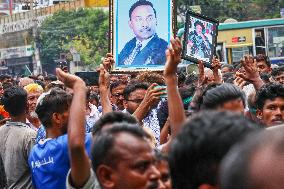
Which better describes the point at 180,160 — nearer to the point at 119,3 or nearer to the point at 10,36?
the point at 119,3

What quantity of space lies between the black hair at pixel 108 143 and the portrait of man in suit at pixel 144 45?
3.80 m

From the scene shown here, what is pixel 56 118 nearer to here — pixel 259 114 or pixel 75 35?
pixel 259 114

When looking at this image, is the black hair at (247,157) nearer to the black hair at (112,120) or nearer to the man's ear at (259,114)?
the black hair at (112,120)

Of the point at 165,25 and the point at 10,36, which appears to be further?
the point at 10,36

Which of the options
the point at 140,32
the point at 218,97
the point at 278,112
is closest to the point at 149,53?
the point at 140,32

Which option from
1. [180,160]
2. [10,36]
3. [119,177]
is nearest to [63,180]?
[119,177]

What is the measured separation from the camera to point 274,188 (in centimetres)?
145

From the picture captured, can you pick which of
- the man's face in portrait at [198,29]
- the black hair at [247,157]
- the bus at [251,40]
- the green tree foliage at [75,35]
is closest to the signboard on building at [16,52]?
the green tree foliage at [75,35]

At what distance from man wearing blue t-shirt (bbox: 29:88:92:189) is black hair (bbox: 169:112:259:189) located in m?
1.99

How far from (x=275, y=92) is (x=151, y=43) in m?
2.14

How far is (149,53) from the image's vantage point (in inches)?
266

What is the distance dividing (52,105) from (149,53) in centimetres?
245

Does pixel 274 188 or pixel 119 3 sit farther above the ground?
pixel 119 3

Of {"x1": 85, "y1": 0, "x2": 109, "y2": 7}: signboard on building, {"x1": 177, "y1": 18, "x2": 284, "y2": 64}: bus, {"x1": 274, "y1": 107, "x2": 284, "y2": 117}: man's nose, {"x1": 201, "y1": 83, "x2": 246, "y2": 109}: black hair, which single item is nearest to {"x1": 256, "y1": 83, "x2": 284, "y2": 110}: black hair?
{"x1": 274, "y1": 107, "x2": 284, "y2": 117}: man's nose
